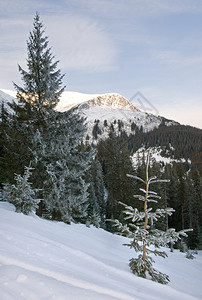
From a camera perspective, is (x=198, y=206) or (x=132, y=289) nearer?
(x=132, y=289)

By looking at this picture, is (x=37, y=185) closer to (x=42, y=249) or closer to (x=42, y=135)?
(x=42, y=135)

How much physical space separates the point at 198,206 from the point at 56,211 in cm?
3527

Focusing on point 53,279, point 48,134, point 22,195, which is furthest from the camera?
point 48,134

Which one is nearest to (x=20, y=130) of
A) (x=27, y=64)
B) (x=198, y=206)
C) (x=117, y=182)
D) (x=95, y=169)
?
(x=27, y=64)

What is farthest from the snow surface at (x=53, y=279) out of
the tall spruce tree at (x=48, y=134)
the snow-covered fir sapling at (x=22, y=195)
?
the tall spruce tree at (x=48, y=134)

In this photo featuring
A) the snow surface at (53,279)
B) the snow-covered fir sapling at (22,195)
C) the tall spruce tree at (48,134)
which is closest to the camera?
the snow surface at (53,279)

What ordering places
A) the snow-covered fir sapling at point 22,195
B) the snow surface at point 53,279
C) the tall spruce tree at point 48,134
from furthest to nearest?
the tall spruce tree at point 48,134, the snow-covered fir sapling at point 22,195, the snow surface at point 53,279

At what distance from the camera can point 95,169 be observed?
41.3m

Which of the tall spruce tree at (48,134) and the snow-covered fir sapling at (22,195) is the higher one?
the tall spruce tree at (48,134)

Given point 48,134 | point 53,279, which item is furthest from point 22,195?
point 53,279

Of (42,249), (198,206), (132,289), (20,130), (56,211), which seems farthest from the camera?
(198,206)

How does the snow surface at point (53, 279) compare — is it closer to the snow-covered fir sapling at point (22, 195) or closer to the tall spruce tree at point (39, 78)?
the snow-covered fir sapling at point (22, 195)

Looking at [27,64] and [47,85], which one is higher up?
[27,64]

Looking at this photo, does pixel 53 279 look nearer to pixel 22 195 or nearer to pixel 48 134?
pixel 22 195
